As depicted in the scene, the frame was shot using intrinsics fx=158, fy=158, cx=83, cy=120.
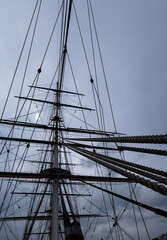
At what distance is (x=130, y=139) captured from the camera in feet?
6.94

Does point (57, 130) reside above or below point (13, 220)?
above

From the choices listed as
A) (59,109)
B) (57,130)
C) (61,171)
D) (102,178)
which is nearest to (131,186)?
(102,178)

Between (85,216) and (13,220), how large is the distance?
764 cm

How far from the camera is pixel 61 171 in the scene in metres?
7.55

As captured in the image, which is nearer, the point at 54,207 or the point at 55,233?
the point at 55,233

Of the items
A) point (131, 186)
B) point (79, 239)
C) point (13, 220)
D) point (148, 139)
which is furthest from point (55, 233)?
point (13, 220)

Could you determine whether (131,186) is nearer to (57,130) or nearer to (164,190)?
(57,130)

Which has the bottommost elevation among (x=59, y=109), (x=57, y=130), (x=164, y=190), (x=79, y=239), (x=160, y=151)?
(x=79, y=239)

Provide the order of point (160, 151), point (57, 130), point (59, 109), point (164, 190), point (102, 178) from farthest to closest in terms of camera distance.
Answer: point (59, 109)
point (57, 130)
point (102, 178)
point (160, 151)
point (164, 190)

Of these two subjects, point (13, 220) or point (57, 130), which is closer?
point (57, 130)

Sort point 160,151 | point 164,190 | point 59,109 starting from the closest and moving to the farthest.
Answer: point 164,190 → point 160,151 → point 59,109

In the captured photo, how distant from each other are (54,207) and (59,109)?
1054 centimetres

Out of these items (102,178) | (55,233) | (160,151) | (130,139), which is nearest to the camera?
(160,151)

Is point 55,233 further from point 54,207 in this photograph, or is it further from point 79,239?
point 79,239
